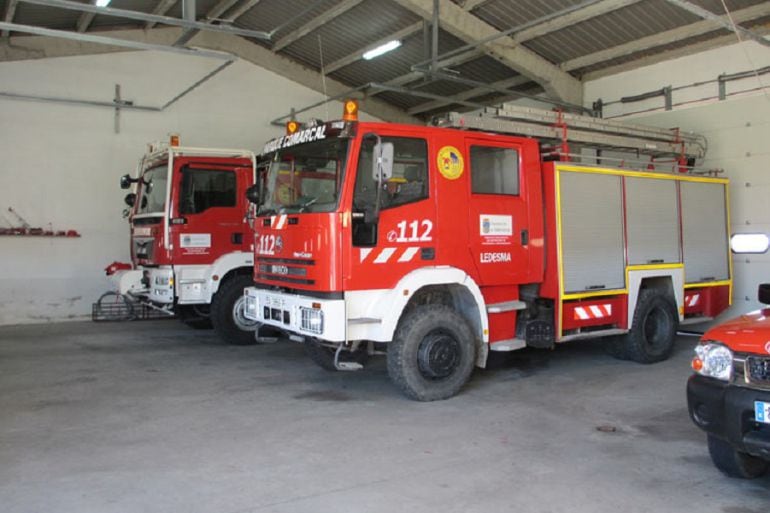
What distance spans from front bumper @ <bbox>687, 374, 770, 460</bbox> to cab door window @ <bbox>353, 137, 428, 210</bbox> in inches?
112

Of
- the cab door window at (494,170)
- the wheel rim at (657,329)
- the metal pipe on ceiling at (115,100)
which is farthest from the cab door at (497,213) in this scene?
the metal pipe on ceiling at (115,100)

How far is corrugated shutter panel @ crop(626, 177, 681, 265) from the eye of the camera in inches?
287

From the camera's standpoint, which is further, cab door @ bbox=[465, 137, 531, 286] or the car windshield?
the car windshield

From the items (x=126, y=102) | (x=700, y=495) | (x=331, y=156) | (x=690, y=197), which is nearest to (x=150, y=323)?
(x=126, y=102)

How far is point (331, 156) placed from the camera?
549cm

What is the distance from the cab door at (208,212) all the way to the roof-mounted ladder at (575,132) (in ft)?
12.3

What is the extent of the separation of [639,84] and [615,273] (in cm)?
524

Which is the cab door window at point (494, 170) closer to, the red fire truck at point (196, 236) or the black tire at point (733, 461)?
the black tire at point (733, 461)

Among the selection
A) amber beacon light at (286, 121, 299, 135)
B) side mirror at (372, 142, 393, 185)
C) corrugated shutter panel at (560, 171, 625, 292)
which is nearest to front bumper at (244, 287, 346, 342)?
side mirror at (372, 142, 393, 185)

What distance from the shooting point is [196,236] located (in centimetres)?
862

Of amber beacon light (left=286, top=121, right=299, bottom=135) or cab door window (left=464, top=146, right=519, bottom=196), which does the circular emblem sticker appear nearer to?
cab door window (left=464, top=146, right=519, bottom=196)

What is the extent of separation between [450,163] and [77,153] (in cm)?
862

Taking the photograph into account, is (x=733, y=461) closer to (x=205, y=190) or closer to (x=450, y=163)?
(x=450, y=163)

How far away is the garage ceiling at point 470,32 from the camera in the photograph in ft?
31.1
